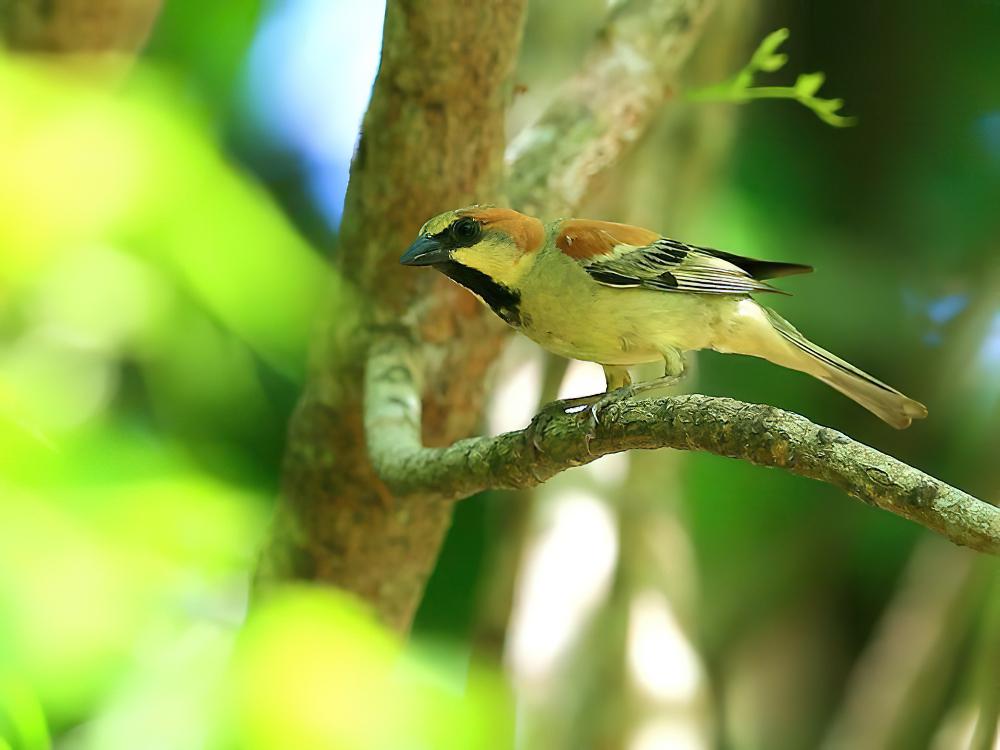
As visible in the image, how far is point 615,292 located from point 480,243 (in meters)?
0.42

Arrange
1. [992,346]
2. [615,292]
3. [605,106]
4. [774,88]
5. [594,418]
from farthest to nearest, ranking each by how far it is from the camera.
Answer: [992,346], [605,106], [774,88], [615,292], [594,418]

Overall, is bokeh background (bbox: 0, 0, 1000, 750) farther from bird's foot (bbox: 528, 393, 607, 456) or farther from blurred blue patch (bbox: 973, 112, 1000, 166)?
bird's foot (bbox: 528, 393, 607, 456)

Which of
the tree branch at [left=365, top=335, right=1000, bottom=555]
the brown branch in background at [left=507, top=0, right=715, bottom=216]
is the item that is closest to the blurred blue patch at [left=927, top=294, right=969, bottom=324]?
the brown branch in background at [left=507, top=0, right=715, bottom=216]

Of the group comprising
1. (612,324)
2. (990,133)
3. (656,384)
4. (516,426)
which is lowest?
(516,426)

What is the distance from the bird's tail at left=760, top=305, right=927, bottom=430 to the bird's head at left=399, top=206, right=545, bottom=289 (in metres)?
0.81

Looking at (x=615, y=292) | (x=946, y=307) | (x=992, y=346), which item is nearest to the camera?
(x=615, y=292)

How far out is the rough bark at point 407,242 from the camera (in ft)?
11.1

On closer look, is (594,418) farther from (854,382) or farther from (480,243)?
(854,382)

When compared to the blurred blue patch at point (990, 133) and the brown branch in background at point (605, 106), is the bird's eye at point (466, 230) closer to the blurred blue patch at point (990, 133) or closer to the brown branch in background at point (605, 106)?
the brown branch in background at point (605, 106)

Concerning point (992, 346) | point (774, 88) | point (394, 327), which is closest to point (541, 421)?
point (394, 327)

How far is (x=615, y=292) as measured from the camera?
9.59 ft

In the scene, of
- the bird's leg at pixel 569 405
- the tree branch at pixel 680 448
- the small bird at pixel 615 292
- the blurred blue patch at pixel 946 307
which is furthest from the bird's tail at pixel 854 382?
the blurred blue patch at pixel 946 307

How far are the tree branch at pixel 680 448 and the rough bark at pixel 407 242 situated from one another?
44 cm

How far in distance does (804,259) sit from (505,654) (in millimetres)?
3042
